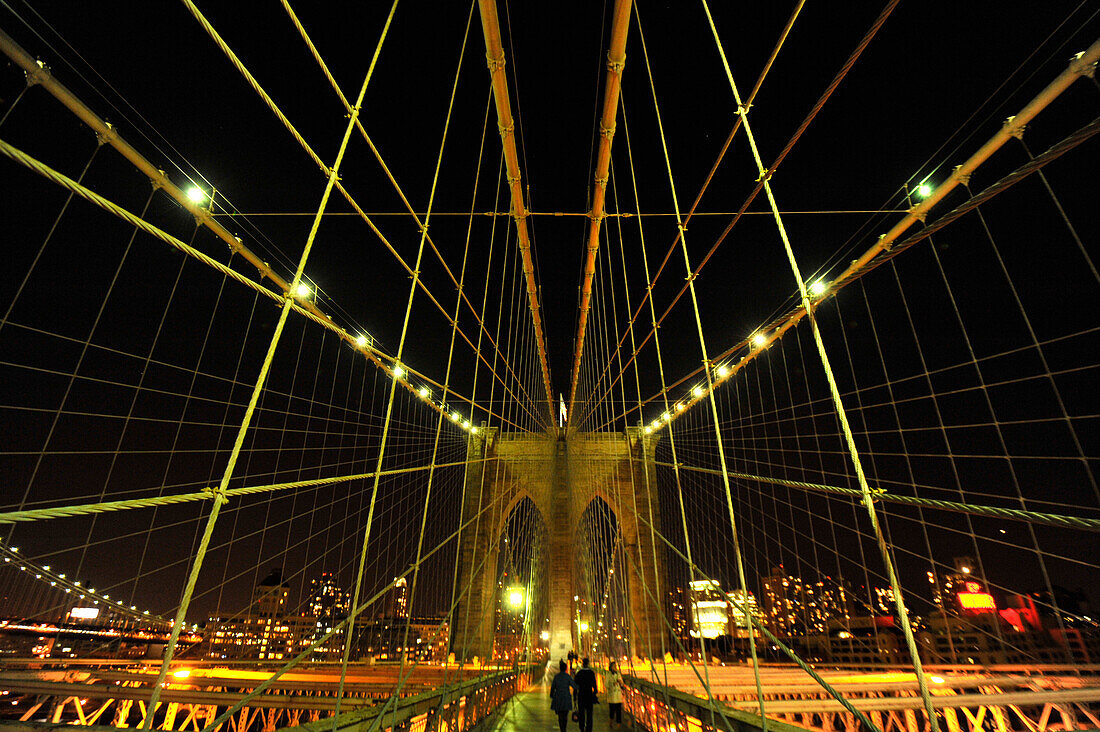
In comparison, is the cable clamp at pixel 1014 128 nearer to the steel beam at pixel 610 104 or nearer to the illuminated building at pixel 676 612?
the steel beam at pixel 610 104

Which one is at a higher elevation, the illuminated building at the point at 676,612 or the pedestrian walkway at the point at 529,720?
the illuminated building at the point at 676,612

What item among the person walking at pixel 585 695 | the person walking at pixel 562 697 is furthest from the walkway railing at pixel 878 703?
the person walking at pixel 562 697

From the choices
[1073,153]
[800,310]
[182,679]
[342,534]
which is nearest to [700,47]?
[800,310]

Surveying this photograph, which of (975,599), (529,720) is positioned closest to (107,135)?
(529,720)

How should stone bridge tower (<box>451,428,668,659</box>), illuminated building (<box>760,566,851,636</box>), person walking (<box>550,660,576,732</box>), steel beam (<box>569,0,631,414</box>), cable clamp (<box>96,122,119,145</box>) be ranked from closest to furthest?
cable clamp (<box>96,122,119,145</box>) < steel beam (<box>569,0,631,414</box>) < person walking (<box>550,660,576,732</box>) < illuminated building (<box>760,566,851,636</box>) < stone bridge tower (<box>451,428,668,659</box>)

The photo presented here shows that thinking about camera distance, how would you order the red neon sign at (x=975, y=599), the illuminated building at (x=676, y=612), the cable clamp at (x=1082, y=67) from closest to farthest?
the cable clamp at (x=1082, y=67), the illuminated building at (x=676, y=612), the red neon sign at (x=975, y=599)

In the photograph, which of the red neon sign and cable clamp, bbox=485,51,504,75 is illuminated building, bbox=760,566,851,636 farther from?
the red neon sign

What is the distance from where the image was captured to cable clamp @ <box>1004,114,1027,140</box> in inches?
110

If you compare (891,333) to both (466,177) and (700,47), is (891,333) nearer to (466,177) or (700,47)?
(700,47)

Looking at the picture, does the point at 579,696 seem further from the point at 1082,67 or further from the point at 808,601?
the point at 808,601

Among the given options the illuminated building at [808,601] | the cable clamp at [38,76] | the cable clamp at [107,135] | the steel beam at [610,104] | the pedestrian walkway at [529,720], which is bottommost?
the pedestrian walkway at [529,720]

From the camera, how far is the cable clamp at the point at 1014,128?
2795 mm

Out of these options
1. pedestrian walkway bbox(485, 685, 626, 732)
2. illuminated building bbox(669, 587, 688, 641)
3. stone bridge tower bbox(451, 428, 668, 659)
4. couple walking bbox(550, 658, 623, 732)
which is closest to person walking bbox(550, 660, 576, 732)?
couple walking bbox(550, 658, 623, 732)

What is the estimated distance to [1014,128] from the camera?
2.80 metres
